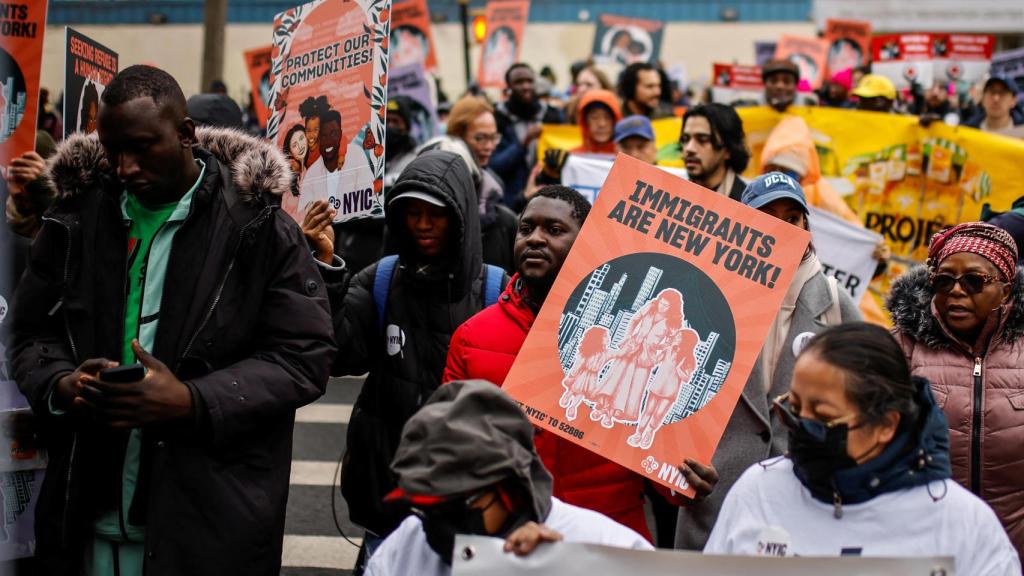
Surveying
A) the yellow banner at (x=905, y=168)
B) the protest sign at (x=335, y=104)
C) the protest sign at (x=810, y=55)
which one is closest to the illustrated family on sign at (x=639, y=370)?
the protest sign at (x=335, y=104)

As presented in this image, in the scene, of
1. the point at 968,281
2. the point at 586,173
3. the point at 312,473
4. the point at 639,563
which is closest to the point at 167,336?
the point at 639,563

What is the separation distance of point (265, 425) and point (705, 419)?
125cm

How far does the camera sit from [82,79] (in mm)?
5043

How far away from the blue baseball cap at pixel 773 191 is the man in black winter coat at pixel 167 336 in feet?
5.43

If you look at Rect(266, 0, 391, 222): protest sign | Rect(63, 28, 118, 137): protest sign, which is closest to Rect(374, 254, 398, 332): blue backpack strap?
Rect(266, 0, 391, 222): protest sign

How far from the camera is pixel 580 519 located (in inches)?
104

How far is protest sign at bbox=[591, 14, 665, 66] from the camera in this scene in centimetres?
1559

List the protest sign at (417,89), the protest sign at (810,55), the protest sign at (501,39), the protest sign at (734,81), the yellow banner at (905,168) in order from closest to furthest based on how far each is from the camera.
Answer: the yellow banner at (905,168) < the protest sign at (417,89) < the protest sign at (734,81) < the protest sign at (501,39) < the protest sign at (810,55)

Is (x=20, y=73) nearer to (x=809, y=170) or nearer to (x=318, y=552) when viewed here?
(x=318, y=552)

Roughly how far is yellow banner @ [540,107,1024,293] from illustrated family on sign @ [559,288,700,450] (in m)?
4.73

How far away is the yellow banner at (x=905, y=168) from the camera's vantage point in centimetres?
757

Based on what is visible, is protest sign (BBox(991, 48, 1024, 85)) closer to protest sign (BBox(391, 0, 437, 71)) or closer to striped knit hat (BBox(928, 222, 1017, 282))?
protest sign (BBox(391, 0, 437, 71))

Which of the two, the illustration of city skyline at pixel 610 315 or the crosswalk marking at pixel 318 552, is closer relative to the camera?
the illustration of city skyline at pixel 610 315

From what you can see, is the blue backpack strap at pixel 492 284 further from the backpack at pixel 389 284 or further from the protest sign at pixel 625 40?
the protest sign at pixel 625 40
